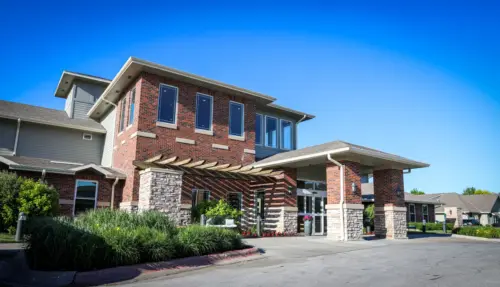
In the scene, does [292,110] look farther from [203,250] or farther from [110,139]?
[203,250]

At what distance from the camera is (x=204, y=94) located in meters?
18.3

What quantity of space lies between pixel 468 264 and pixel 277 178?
9935mm

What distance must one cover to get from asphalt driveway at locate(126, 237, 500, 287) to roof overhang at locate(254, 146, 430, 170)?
424 centimetres

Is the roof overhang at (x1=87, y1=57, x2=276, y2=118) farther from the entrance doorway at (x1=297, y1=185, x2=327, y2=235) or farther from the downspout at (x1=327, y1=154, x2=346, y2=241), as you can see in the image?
the downspout at (x1=327, y1=154, x2=346, y2=241)

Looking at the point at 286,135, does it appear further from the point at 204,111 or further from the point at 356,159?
the point at 356,159

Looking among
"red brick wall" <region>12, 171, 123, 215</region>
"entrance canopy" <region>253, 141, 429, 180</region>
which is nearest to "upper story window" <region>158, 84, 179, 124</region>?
"red brick wall" <region>12, 171, 123, 215</region>

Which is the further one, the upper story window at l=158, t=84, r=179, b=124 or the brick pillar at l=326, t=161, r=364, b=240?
the upper story window at l=158, t=84, r=179, b=124

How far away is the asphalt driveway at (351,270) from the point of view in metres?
7.06

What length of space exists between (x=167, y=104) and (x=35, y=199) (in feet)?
21.9

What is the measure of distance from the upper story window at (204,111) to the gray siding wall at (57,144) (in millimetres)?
7143

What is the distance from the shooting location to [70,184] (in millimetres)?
16062

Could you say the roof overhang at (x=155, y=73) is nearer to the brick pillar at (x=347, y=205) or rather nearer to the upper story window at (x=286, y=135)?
the upper story window at (x=286, y=135)

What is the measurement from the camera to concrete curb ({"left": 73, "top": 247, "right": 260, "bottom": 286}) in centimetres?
704

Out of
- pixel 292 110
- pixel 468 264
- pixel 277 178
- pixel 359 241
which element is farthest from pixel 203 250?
pixel 292 110
